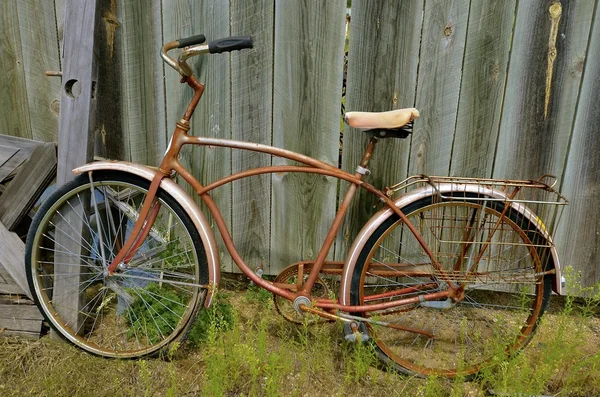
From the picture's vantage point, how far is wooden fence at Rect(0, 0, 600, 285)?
255cm

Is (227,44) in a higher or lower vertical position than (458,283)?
higher

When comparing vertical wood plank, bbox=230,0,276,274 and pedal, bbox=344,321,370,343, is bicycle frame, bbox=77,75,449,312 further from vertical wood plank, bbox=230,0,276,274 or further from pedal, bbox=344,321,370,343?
vertical wood plank, bbox=230,0,276,274

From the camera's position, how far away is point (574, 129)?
261cm

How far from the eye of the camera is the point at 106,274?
7.95 feet

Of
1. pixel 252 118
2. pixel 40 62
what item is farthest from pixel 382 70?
pixel 40 62

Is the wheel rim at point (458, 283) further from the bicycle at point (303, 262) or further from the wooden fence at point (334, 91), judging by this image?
the wooden fence at point (334, 91)

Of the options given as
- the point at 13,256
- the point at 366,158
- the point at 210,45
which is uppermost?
the point at 210,45

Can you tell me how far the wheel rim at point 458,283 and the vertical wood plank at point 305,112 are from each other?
0.47m

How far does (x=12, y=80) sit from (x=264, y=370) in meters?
2.32

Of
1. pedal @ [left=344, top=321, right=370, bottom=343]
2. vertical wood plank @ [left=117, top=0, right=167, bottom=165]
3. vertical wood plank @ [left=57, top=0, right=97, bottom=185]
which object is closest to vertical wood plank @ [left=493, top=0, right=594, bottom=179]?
pedal @ [left=344, top=321, right=370, bottom=343]

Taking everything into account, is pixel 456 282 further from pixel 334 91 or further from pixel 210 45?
pixel 210 45

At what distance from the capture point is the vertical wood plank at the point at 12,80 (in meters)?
2.79

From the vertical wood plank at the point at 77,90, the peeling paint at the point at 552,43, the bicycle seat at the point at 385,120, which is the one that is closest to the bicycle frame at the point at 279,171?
the bicycle seat at the point at 385,120

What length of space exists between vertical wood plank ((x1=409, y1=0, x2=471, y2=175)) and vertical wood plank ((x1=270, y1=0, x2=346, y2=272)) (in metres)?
0.47
